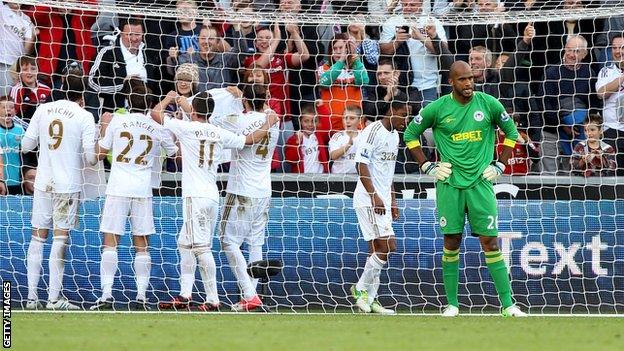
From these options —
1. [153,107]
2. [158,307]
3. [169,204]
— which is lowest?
[158,307]

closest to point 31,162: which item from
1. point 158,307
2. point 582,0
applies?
point 158,307

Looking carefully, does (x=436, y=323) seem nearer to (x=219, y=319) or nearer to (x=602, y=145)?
(x=219, y=319)

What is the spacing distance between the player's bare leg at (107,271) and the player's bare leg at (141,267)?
0.23 metres

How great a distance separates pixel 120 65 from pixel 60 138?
6.46ft

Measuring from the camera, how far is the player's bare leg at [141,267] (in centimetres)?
1363

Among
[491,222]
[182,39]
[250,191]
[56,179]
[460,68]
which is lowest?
[491,222]

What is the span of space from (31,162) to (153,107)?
1780 millimetres

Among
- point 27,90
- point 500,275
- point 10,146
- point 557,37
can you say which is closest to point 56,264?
point 10,146

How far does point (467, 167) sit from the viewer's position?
11.8 metres

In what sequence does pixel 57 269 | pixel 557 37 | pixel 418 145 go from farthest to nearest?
pixel 557 37
pixel 57 269
pixel 418 145

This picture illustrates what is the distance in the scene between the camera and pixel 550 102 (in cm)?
1509

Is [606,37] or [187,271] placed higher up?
[606,37]

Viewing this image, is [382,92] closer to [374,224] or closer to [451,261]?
[374,224]

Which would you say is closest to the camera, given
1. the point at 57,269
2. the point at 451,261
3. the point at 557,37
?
the point at 451,261
